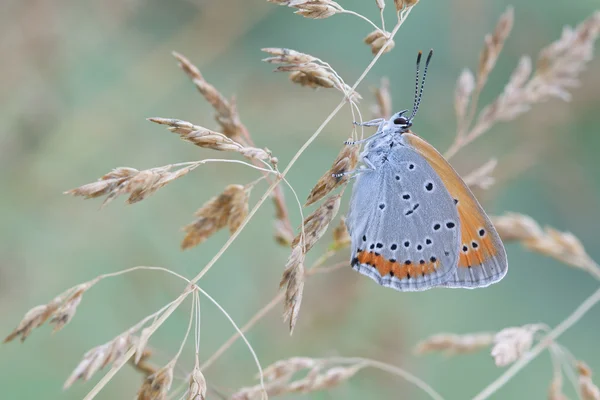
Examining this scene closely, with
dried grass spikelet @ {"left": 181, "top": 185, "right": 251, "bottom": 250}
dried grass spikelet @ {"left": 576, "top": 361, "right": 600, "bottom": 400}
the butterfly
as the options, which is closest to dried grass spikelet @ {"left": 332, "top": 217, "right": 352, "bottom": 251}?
the butterfly

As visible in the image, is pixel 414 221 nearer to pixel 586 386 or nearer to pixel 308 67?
pixel 586 386

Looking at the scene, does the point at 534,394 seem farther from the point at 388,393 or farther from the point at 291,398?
the point at 291,398

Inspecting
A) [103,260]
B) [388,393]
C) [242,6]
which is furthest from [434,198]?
A: [242,6]

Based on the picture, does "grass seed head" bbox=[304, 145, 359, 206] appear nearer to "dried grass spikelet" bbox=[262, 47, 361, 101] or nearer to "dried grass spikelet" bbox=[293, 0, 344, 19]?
"dried grass spikelet" bbox=[262, 47, 361, 101]

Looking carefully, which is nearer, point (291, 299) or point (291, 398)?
point (291, 299)

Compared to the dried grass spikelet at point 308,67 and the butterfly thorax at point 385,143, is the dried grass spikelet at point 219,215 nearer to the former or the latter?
the dried grass spikelet at point 308,67

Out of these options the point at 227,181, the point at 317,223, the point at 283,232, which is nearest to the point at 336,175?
the point at 317,223
